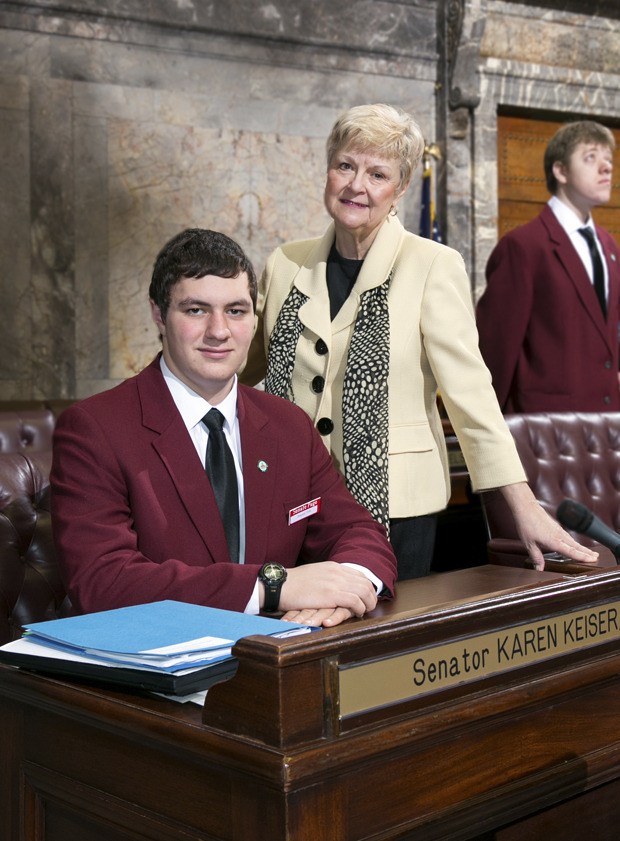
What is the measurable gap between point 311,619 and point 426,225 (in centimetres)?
490

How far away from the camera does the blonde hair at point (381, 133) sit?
261 cm

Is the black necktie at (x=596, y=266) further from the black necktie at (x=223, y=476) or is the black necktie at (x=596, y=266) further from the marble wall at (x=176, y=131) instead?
the black necktie at (x=223, y=476)

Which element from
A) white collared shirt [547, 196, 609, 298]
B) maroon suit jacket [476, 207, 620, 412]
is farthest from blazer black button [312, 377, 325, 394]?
white collared shirt [547, 196, 609, 298]

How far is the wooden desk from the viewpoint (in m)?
1.26

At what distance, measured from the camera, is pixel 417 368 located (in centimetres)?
268

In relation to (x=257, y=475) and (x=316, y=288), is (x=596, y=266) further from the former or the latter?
(x=257, y=475)

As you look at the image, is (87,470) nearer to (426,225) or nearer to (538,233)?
(538,233)

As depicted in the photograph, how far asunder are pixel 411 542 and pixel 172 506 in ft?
2.82

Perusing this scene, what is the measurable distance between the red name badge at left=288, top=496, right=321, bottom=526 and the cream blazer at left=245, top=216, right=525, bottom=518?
1.56 feet

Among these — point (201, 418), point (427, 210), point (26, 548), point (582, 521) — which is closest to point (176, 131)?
point (427, 210)

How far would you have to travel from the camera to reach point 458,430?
2633 millimetres

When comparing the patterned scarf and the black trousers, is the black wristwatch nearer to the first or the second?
the patterned scarf

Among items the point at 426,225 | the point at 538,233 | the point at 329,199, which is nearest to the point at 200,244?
the point at 329,199

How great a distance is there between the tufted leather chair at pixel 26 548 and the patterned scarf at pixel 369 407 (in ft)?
2.27
